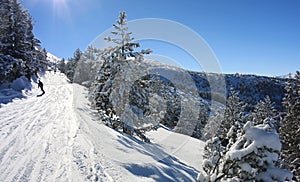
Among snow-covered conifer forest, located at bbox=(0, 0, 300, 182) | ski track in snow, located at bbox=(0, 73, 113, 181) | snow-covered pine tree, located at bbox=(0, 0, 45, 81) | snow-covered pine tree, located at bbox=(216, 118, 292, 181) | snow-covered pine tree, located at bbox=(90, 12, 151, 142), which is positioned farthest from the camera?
snow-covered pine tree, located at bbox=(0, 0, 45, 81)

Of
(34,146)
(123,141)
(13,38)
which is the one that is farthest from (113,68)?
(13,38)

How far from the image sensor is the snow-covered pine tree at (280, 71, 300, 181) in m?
16.5

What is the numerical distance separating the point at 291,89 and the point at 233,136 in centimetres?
1805

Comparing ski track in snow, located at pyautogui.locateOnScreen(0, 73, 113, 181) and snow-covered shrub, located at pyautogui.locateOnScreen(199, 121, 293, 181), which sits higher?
snow-covered shrub, located at pyautogui.locateOnScreen(199, 121, 293, 181)

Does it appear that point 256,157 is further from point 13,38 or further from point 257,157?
point 13,38

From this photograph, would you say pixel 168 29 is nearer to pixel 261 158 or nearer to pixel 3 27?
pixel 261 158

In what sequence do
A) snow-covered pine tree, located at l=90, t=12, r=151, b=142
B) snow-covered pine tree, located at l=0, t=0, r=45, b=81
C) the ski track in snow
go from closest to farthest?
the ski track in snow, snow-covered pine tree, located at l=90, t=12, r=151, b=142, snow-covered pine tree, located at l=0, t=0, r=45, b=81

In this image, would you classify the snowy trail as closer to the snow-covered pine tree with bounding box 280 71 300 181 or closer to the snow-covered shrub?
the snow-covered shrub

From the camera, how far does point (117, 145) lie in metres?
11.1

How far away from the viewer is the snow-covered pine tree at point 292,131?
16456 mm

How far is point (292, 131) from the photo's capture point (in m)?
18.4

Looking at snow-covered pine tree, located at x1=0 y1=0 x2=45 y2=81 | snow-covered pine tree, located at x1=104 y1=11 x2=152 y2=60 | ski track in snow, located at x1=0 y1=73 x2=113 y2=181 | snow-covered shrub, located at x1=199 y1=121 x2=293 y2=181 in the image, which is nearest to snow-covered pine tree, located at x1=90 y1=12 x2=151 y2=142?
snow-covered pine tree, located at x1=104 y1=11 x2=152 y2=60

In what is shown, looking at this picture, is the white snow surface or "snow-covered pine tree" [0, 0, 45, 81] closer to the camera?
the white snow surface

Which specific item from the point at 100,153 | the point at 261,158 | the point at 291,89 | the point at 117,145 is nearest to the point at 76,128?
the point at 117,145
